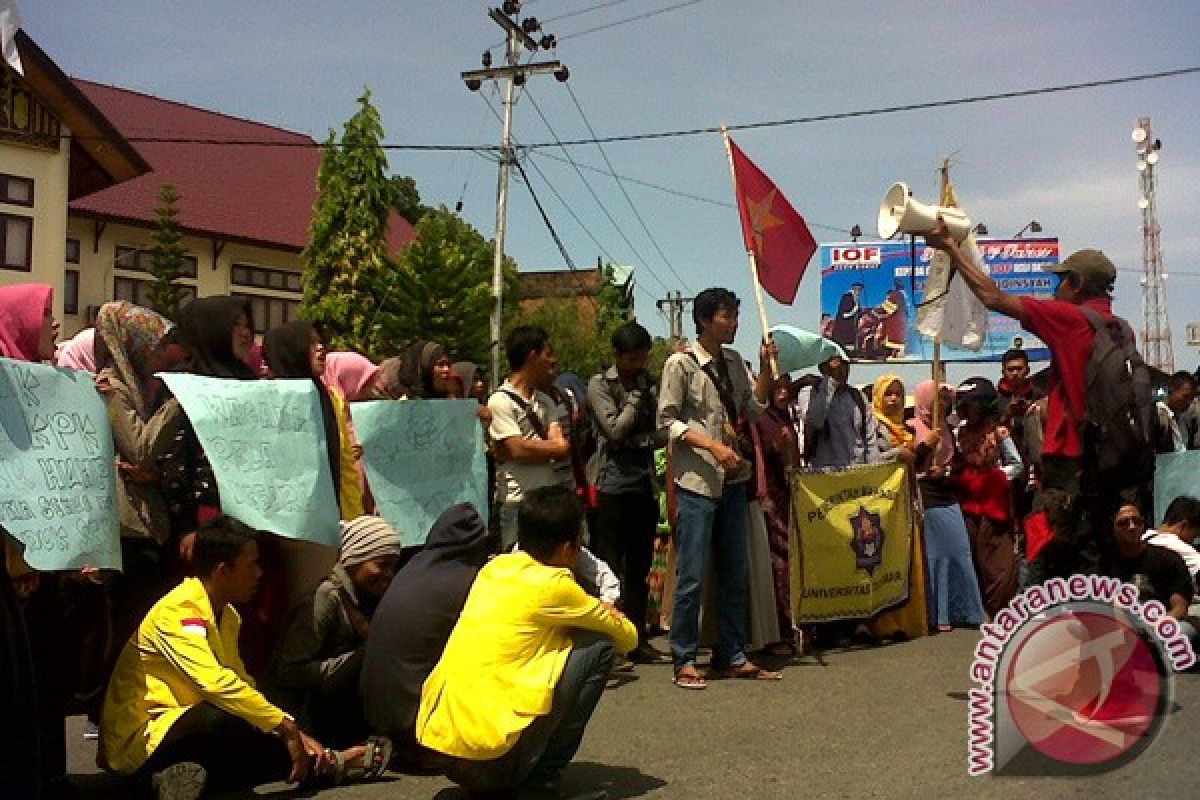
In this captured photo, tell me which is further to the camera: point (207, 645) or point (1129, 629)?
point (207, 645)

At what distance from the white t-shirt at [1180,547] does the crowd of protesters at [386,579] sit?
54 millimetres

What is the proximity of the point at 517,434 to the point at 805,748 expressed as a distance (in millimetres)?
2138

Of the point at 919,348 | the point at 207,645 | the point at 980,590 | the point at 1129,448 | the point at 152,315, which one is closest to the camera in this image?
the point at 207,645

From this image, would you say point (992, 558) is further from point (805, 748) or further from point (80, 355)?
point (80, 355)

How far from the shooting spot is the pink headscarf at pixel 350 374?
7223 millimetres

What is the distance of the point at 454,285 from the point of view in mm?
30719

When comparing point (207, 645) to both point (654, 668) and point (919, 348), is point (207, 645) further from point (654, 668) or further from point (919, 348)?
point (919, 348)

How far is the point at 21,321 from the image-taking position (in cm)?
473

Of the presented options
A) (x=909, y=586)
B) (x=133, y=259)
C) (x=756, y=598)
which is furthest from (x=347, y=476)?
(x=133, y=259)

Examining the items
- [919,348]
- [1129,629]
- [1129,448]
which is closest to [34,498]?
[1129,629]

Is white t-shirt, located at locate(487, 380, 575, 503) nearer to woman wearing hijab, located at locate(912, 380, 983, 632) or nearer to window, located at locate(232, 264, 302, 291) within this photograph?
woman wearing hijab, located at locate(912, 380, 983, 632)

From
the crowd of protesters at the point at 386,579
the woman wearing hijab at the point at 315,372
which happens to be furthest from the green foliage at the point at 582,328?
the woman wearing hijab at the point at 315,372

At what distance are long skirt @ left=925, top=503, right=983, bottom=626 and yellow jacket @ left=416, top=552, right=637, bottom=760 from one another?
186 inches

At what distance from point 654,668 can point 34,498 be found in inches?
159
